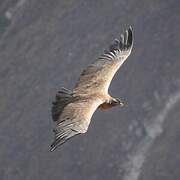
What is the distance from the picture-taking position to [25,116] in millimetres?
72625

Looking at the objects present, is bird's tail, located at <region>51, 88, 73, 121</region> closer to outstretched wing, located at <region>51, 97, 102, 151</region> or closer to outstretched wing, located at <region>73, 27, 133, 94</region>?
outstretched wing, located at <region>51, 97, 102, 151</region>

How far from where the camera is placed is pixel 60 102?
114ft

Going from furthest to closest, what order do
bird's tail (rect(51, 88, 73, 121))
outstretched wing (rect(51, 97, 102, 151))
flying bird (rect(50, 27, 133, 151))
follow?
bird's tail (rect(51, 88, 73, 121))
flying bird (rect(50, 27, 133, 151))
outstretched wing (rect(51, 97, 102, 151))

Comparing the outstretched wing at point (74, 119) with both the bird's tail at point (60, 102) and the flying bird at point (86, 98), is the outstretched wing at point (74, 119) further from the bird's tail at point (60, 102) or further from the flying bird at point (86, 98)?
the bird's tail at point (60, 102)

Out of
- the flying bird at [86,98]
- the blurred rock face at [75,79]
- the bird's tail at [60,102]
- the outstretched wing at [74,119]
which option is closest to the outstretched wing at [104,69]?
the flying bird at [86,98]

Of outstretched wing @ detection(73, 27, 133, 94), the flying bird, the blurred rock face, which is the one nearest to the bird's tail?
the flying bird

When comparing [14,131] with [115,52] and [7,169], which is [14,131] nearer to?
[7,169]

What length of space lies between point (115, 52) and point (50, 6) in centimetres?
4839

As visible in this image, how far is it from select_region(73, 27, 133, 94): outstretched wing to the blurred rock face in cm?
2507

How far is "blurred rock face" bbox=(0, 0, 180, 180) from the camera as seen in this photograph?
215 feet

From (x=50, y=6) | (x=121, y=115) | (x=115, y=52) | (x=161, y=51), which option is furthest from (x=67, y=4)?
(x=115, y=52)

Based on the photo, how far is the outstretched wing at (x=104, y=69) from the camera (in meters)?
37.6

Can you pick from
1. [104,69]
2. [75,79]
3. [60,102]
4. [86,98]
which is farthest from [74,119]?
[75,79]

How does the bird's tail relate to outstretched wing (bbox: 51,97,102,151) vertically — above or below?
above
